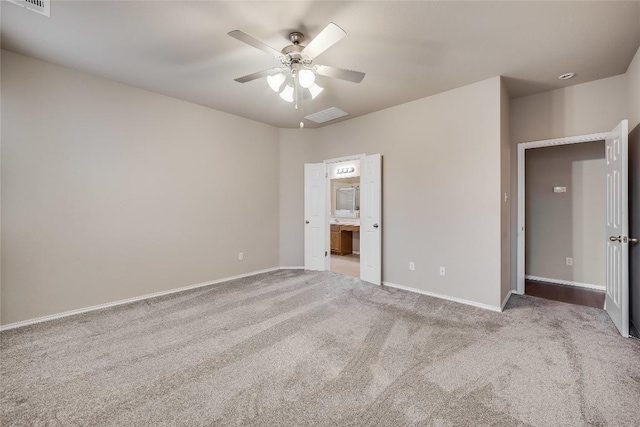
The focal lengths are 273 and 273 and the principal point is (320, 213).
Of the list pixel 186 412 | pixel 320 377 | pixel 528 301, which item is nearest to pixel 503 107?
pixel 528 301

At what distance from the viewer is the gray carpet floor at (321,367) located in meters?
1.63

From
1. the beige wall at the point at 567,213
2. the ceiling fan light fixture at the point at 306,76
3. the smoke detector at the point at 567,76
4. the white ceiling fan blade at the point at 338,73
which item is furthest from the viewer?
the beige wall at the point at 567,213

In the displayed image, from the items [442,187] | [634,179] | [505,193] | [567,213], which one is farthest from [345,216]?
[634,179]

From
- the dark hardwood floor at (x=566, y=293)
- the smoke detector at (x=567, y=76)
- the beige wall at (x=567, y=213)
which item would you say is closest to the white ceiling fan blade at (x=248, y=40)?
the smoke detector at (x=567, y=76)

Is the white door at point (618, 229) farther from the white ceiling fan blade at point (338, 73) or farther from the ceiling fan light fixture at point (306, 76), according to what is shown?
the ceiling fan light fixture at point (306, 76)

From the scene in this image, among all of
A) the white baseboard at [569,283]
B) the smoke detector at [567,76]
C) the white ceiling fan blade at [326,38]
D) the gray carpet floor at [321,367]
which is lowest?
the gray carpet floor at [321,367]

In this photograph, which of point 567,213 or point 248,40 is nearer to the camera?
point 248,40

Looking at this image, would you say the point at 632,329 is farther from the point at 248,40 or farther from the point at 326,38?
the point at 248,40

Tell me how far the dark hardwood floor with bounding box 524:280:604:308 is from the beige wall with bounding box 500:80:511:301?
1.72ft

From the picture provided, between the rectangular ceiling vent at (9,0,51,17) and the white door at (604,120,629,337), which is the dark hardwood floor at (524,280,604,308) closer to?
the white door at (604,120,629,337)

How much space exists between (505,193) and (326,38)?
2.86 m

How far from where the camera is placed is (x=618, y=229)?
8.89 ft

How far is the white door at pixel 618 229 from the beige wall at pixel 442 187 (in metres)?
0.99

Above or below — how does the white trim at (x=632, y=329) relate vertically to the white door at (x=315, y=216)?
below
